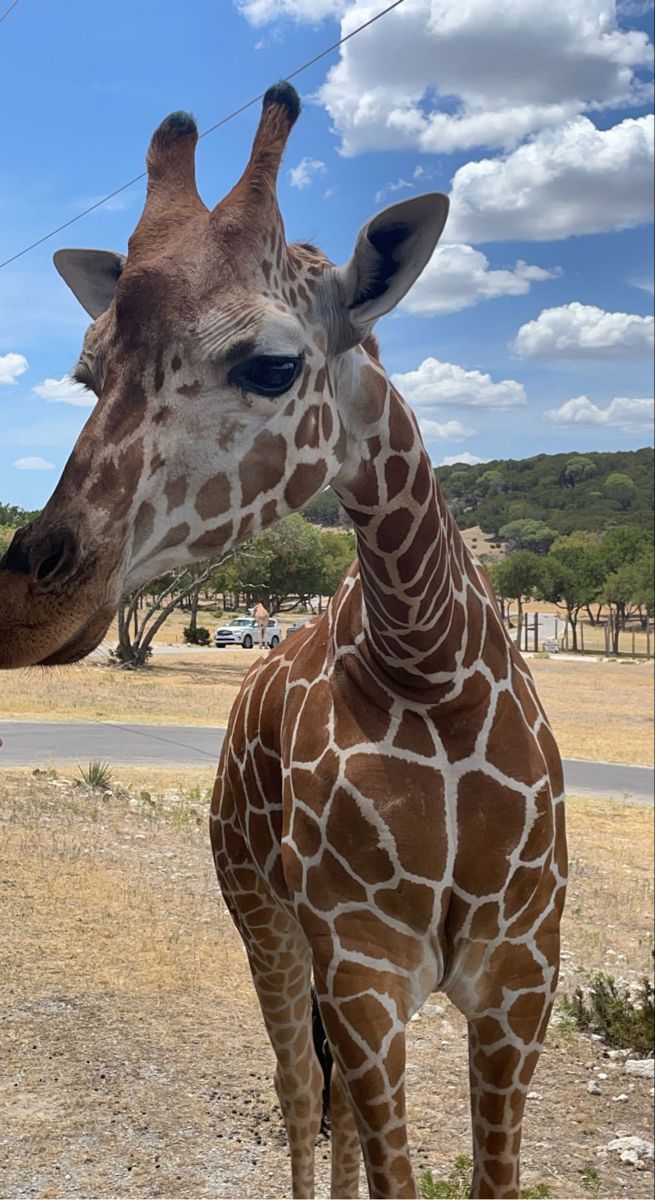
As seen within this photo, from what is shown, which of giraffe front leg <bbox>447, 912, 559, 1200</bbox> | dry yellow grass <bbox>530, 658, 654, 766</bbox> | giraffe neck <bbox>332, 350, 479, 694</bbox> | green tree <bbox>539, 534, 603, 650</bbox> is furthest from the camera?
green tree <bbox>539, 534, 603, 650</bbox>

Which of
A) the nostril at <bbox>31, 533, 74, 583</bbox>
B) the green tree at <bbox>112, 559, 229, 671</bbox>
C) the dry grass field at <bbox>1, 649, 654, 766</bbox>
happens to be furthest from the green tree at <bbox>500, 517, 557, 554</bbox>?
the nostril at <bbox>31, 533, 74, 583</bbox>

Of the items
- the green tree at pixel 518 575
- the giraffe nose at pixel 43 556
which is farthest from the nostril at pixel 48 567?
the green tree at pixel 518 575

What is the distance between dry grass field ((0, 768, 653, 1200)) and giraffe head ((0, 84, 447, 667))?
2104mm

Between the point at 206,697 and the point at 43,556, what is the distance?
972 centimetres

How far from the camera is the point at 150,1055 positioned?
10.7ft

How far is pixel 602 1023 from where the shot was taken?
14.0ft

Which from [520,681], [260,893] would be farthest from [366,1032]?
[260,893]

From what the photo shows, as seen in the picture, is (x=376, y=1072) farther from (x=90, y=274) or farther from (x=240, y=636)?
(x=240, y=636)

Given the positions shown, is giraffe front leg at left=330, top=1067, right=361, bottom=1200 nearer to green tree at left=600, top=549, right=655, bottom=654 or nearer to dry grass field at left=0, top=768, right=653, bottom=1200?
dry grass field at left=0, top=768, right=653, bottom=1200

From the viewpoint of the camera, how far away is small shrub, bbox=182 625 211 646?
806 inches

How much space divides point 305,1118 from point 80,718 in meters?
3.81

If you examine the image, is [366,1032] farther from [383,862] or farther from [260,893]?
[260,893]

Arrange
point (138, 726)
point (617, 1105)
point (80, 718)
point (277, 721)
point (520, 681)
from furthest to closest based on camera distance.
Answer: point (138, 726) → point (80, 718) → point (617, 1105) → point (277, 721) → point (520, 681)

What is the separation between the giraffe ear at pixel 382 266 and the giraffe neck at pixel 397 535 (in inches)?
3.5
